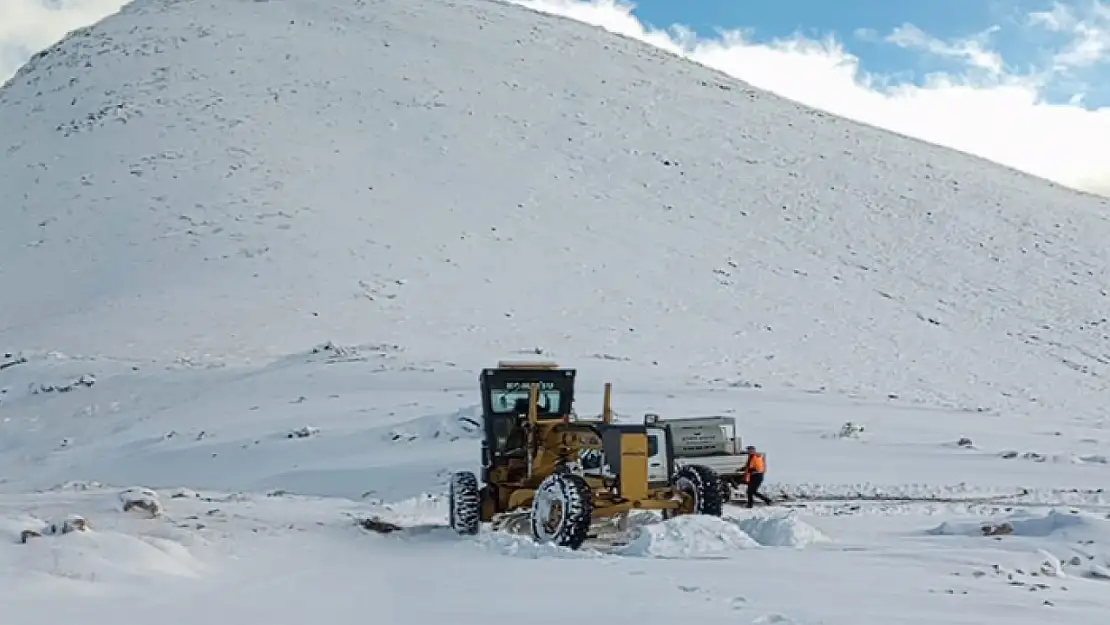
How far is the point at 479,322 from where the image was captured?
3669cm

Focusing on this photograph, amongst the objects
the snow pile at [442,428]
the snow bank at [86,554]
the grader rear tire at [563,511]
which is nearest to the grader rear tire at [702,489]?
the grader rear tire at [563,511]

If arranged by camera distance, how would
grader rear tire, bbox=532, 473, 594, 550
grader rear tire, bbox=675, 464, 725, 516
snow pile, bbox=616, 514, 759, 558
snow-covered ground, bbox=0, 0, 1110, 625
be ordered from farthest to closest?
grader rear tire, bbox=675, 464, 725, 516, grader rear tire, bbox=532, 473, 594, 550, snow pile, bbox=616, 514, 759, 558, snow-covered ground, bbox=0, 0, 1110, 625

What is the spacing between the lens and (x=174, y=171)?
51469mm

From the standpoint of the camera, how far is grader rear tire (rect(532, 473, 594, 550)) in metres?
11.2

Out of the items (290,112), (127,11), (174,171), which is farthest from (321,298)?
(127,11)

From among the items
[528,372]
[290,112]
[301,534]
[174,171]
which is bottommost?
[301,534]

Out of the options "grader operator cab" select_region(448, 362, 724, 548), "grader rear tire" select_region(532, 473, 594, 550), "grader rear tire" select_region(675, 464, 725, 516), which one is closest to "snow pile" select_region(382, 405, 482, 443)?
"grader operator cab" select_region(448, 362, 724, 548)

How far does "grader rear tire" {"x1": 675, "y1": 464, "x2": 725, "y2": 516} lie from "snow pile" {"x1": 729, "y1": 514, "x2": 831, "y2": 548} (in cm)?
57

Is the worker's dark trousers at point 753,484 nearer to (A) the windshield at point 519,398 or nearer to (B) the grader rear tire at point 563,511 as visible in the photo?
(A) the windshield at point 519,398

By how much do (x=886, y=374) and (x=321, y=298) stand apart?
18218mm

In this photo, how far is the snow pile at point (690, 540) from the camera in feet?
35.8

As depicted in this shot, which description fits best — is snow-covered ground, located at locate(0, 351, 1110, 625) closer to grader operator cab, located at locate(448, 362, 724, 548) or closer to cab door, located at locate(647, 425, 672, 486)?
grader operator cab, located at locate(448, 362, 724, 548)

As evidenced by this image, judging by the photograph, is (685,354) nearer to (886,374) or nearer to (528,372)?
(886,374)

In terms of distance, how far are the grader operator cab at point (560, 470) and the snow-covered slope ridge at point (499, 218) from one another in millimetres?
17457
